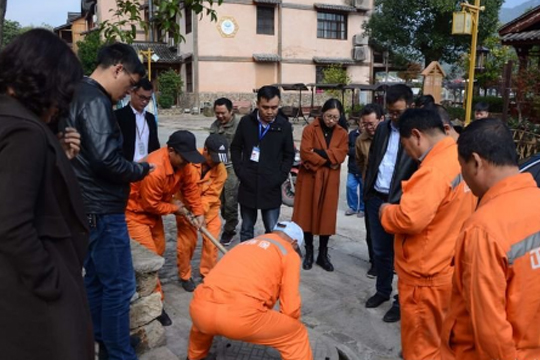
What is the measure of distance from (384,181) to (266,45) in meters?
23.8

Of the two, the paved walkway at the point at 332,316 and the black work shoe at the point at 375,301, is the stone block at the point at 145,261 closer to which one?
the paved walkway at the point at 332,316

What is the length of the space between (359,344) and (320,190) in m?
1.71

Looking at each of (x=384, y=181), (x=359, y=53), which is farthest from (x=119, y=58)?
(x=359, y=53)

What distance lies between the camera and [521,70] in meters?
12.6

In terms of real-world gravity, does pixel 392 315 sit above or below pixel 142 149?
below

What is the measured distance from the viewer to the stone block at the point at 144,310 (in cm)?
305

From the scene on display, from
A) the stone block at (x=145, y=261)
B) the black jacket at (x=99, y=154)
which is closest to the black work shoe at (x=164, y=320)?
the stone block at (x=145, y=261)

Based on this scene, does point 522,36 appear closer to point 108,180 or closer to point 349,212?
point 349,212

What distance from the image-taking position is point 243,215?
4.74 meters

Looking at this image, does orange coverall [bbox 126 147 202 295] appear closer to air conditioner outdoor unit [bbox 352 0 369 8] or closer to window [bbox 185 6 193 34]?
window [bbox 185 6 193 34]

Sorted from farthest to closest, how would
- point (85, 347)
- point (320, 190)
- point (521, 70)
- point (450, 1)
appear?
point (450, 1), point (521, 70), point (320, 190), point (85, 347)

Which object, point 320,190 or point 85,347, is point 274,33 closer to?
point 320,190

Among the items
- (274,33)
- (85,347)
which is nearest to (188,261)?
(85,347)

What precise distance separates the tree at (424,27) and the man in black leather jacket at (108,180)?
852 inches
